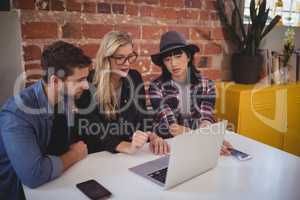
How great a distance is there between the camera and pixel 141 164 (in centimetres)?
136

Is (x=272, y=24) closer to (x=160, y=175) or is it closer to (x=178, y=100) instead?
(x=178, y=100)

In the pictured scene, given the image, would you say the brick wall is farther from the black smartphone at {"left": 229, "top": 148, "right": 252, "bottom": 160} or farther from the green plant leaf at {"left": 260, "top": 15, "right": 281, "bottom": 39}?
the black smartphone at {"left": 229, "top": 148, "right": 252, "bottom": 160}

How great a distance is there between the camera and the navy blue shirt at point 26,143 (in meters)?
1.13

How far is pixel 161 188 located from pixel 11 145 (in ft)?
1.96

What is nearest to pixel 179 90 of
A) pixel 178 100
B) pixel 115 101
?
pixel 178 100

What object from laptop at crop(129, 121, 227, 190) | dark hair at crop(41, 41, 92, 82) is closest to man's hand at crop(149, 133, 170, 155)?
laptop at crop(129, 121, 227, 190)

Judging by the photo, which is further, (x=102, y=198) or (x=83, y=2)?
(x=83, y=2)

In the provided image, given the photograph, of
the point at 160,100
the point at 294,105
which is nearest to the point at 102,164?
the point at 160,100

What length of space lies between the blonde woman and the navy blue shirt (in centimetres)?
35

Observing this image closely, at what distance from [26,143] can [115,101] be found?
29.3 inches

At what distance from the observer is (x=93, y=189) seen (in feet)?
3.65

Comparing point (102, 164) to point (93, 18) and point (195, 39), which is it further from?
point (195, 39)

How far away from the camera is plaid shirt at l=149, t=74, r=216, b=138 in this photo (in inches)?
81.7

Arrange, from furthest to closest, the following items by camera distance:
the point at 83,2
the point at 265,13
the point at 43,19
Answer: the point at 265,13
the point at 83,2
the point at 43,19
